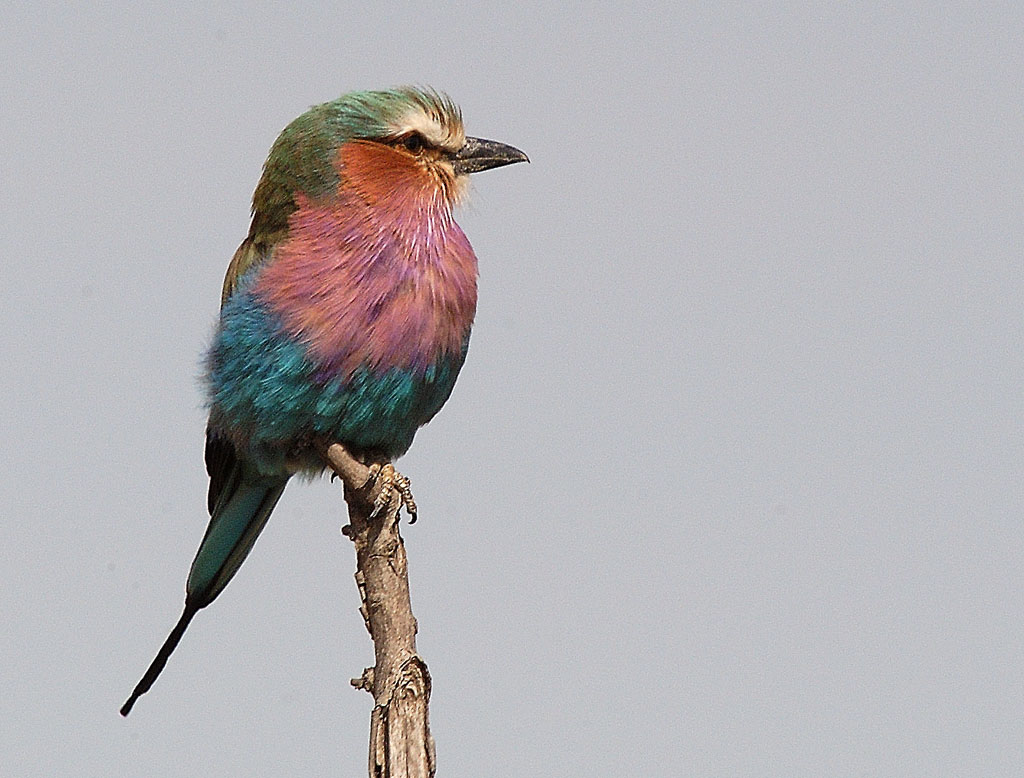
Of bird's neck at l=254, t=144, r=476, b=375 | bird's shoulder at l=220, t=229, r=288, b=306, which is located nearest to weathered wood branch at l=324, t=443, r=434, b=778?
bird's neck at l=254, t=144, r=476, b=375

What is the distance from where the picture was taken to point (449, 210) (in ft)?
12.0

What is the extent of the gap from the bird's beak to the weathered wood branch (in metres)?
0.84

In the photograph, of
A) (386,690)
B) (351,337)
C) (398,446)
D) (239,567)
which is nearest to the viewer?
(386,690)

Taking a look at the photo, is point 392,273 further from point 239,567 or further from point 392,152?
point 239,567

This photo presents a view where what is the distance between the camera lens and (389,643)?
3.04m

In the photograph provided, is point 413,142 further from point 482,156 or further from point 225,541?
point 225,541

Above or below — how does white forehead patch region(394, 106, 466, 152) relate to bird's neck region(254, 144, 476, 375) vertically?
above

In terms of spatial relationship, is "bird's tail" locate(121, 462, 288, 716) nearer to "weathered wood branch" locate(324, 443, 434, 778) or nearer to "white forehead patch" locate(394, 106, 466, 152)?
"weathered wood branch" locate(324, 443, 434, 778)

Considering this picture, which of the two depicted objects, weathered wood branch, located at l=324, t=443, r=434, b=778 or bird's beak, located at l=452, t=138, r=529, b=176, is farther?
bird's beak, located at l=452, t=138, r=529, b=176

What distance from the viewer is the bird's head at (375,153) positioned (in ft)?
11.7

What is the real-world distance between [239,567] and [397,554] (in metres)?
1.17

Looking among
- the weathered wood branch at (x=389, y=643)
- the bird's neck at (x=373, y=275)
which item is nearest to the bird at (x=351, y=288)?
the bird's neck at (x=373, y=275)

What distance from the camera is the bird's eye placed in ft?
11.9

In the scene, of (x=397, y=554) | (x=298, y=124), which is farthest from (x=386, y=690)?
(x=298, y=124)
